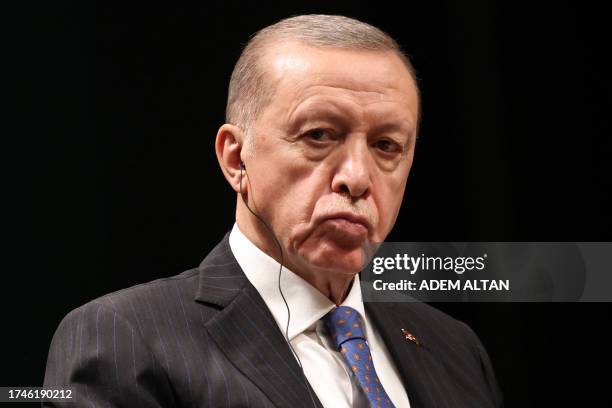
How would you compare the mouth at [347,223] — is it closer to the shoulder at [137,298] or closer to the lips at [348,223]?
the lips at [348,223]

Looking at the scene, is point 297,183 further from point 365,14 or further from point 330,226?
point 365,14

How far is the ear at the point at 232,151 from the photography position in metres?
2.19

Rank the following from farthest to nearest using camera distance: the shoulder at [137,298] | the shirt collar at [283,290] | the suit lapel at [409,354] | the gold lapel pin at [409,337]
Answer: the gold lapel pin at [409,337] → the suit lapel at [409,354] → the shirt collar at [283,290] → the shoulder at [137,298]

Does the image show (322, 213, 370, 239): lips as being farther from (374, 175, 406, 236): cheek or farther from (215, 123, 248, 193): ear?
(215, 123, 248, 193): ear

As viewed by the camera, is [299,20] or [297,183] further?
[299,20]

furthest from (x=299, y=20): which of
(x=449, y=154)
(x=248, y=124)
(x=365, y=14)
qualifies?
(x=449, y=154)

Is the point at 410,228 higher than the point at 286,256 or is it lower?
higher

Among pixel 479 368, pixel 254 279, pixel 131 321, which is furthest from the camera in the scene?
pixel 479 368

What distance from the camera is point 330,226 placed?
204 centimetres

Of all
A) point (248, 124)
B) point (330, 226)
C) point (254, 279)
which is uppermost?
point (248, 124)

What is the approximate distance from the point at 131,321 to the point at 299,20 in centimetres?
79

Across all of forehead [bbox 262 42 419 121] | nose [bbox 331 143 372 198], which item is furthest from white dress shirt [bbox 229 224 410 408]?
forehead [bbox 262 42 419 121]
